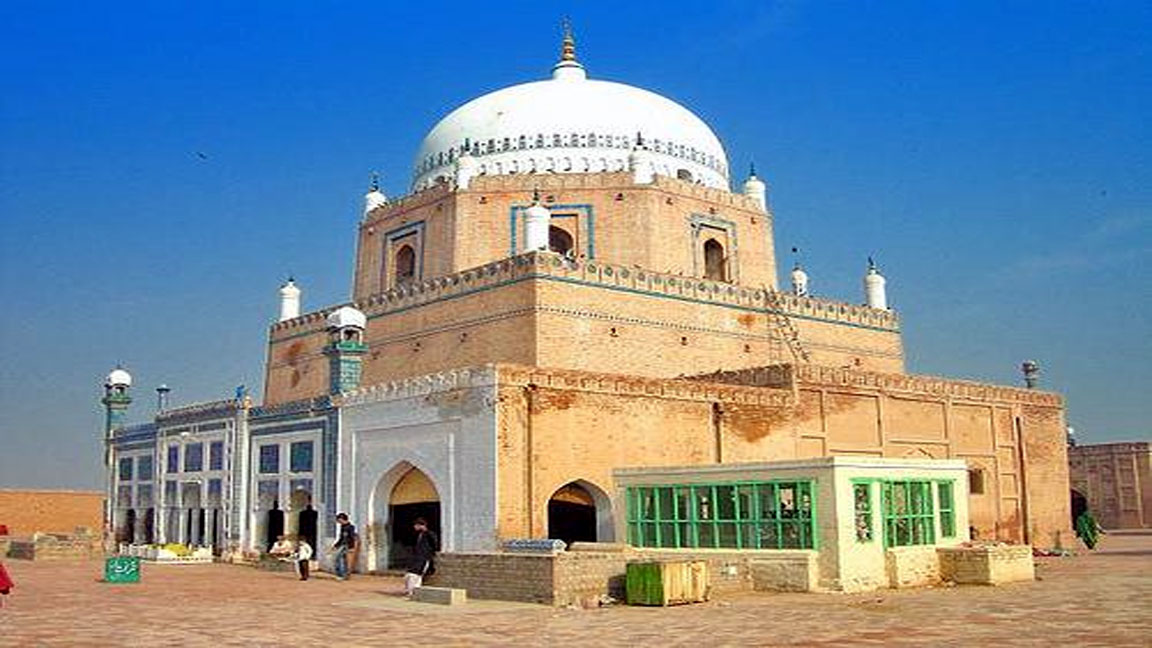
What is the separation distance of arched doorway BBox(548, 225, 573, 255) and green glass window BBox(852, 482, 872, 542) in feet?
40.7

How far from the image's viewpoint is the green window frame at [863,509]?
1747cm

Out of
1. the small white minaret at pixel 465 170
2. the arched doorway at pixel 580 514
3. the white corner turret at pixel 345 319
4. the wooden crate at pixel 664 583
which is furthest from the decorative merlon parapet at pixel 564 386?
the small white minaret at pixel 465 170

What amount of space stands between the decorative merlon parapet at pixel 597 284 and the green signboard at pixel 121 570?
955 cm

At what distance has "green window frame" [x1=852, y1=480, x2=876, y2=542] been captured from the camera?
1747 centimetres

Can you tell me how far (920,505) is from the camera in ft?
61.3

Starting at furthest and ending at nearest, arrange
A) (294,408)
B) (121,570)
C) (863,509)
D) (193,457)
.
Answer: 1. (193,457)
2. (294,408)
3. (121,570)
4. (863,509)

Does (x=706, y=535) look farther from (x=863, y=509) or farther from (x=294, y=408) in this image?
(x=294, y=408)

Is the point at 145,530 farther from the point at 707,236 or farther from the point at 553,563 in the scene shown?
the point at 553,563

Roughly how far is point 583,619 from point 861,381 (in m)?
14.2

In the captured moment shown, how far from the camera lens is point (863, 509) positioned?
17656 millimetres

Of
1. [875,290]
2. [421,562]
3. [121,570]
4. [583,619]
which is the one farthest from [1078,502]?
[583,619]

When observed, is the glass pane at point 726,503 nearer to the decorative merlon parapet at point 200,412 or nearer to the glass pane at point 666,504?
the glass pane at point 666,504

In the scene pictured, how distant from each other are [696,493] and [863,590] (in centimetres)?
326

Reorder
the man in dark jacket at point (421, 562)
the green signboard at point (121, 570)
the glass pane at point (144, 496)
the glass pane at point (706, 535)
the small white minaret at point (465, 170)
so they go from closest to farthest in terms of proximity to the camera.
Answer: the man in dark jacket at point (421, 562), the glass pane at point (706, 535), the green signboard at point (121, 570), the small white minaret at point (465, 170), the glass pane at point (144, 496)
